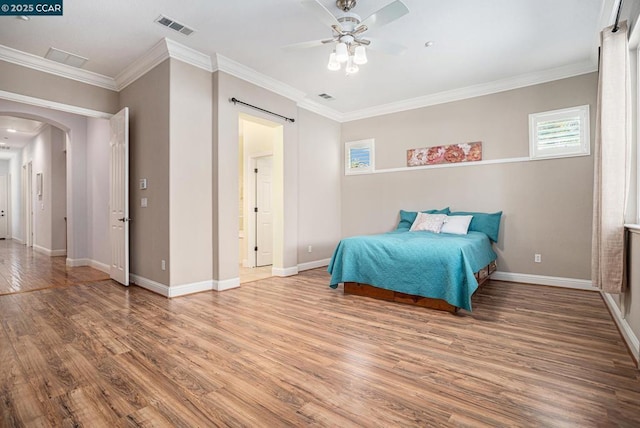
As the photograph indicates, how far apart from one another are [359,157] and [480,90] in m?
2.25

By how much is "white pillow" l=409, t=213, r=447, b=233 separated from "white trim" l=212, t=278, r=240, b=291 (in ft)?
8.79

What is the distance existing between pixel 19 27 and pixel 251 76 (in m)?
2.39

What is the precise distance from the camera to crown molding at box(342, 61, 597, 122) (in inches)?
163

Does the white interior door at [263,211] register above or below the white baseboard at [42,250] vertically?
above

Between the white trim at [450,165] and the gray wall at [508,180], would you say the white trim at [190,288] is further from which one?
the white trim at [450,165]

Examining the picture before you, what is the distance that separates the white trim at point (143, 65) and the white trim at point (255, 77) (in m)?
0.60

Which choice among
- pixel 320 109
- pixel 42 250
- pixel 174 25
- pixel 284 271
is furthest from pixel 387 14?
pixel 42 250

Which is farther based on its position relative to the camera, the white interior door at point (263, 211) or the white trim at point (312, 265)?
the white interior door at point (263, 211)

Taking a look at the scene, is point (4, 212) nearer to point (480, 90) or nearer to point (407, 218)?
point (407, 218)

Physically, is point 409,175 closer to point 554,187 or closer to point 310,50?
point 554,187

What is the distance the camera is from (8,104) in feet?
14.7

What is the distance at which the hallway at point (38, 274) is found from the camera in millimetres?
4168

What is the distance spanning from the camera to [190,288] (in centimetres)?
384

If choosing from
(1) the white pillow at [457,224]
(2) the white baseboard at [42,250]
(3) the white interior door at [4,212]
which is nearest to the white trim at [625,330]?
(1) the white pillow at [457,224]
